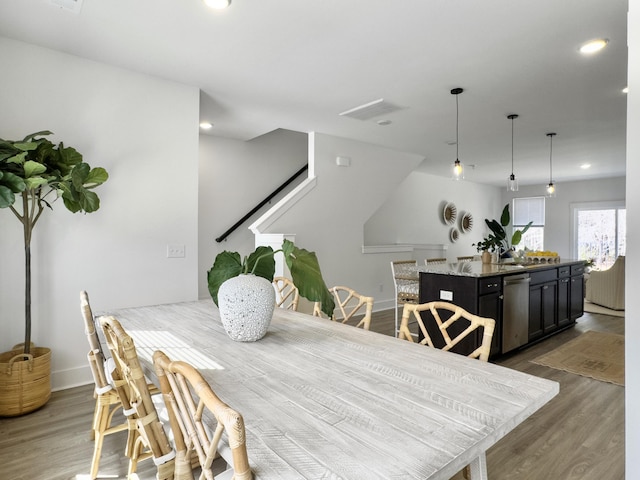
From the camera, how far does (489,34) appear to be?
99.1 inches

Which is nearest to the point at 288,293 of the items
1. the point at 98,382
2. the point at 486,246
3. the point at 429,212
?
the point at 98,382

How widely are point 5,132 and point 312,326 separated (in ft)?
8.51

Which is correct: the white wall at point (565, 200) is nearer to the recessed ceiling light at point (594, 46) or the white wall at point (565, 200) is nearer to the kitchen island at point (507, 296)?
the kitchen island at point (507, 296)

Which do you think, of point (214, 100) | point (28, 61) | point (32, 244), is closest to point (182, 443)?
point (32, 244)

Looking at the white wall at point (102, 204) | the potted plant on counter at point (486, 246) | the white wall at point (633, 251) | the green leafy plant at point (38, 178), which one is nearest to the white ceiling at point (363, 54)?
the white wall at point (102, 204)

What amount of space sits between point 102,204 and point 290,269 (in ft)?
7.09

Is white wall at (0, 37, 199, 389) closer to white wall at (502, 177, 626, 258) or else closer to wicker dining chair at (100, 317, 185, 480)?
wicker dining chair at (100, 317, 185, 480)

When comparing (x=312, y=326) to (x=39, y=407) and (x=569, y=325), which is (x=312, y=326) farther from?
(x=569, y=325)

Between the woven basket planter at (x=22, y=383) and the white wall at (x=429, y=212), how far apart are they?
536 centimetres

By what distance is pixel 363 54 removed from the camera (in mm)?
2818

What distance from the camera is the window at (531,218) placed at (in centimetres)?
1001

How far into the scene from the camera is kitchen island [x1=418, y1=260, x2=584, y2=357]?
339 cm

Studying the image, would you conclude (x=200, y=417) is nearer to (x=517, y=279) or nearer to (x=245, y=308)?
(x=245, y=308)

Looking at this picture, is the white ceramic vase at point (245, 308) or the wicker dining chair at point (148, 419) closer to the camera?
the wicker dining chair at point (148, 419)
